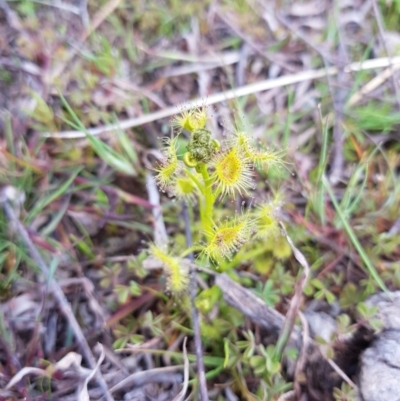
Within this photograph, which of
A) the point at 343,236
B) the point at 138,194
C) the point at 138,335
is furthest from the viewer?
the point at 138,194

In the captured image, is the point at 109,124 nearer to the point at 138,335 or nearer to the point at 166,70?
the point at 166,70

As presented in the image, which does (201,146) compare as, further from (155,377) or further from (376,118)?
(376,118)

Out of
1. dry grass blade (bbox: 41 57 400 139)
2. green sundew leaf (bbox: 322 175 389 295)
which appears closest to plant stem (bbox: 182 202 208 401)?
dry grass blade (bbox: 41 57 400 139)

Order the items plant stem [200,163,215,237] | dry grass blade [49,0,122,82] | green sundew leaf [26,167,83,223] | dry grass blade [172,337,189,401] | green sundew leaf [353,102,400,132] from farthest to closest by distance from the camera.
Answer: dry grass blade [49,0,122,82] < green sundew leaf [353,102,400,132] < green sundew leaf [26,167,83,223] < dry grass blade [172,337,189,401] < plant stem [200,163,215,237]

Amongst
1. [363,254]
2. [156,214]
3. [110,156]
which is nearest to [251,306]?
[363,254]

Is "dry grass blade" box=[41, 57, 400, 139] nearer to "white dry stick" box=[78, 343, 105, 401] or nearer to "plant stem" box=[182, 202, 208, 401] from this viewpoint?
"plant stem" box=[182, 202, 208, 401]

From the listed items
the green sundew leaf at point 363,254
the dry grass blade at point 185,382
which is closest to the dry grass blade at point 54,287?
the dry grass blade at point 185,382

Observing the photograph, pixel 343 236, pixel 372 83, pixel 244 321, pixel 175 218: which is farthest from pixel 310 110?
pixel 244 321
